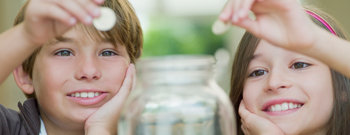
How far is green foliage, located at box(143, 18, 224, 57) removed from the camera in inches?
265

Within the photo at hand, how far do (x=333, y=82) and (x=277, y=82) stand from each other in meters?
0.18

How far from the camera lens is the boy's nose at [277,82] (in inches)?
40.0

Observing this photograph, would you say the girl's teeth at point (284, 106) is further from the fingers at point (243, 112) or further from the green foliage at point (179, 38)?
the green foliage at point (179, 38)

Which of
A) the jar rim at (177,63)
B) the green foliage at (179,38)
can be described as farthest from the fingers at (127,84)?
the green foliage at (179,38)

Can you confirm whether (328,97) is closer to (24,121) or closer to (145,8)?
(24,121)

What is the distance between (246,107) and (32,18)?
638mm

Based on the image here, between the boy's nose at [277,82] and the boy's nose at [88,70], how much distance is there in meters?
0.44

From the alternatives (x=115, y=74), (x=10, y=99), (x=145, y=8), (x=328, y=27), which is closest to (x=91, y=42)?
(x=115, y=74)

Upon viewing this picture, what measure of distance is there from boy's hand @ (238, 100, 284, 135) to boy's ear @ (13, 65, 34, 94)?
2.12ft

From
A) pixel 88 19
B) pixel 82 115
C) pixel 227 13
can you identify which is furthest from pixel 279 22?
pixel 82 115

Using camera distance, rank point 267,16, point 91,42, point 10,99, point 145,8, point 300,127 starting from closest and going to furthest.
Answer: point 267,16 → point 300,127 → point 91,42 → point 10,99 → point 145,8

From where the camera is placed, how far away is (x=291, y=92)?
1.02 m

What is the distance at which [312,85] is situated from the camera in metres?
1.03

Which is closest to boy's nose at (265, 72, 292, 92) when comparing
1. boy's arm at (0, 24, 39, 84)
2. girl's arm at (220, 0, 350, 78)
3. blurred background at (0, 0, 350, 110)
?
girl's arm at (220, 0, 350, 78)
